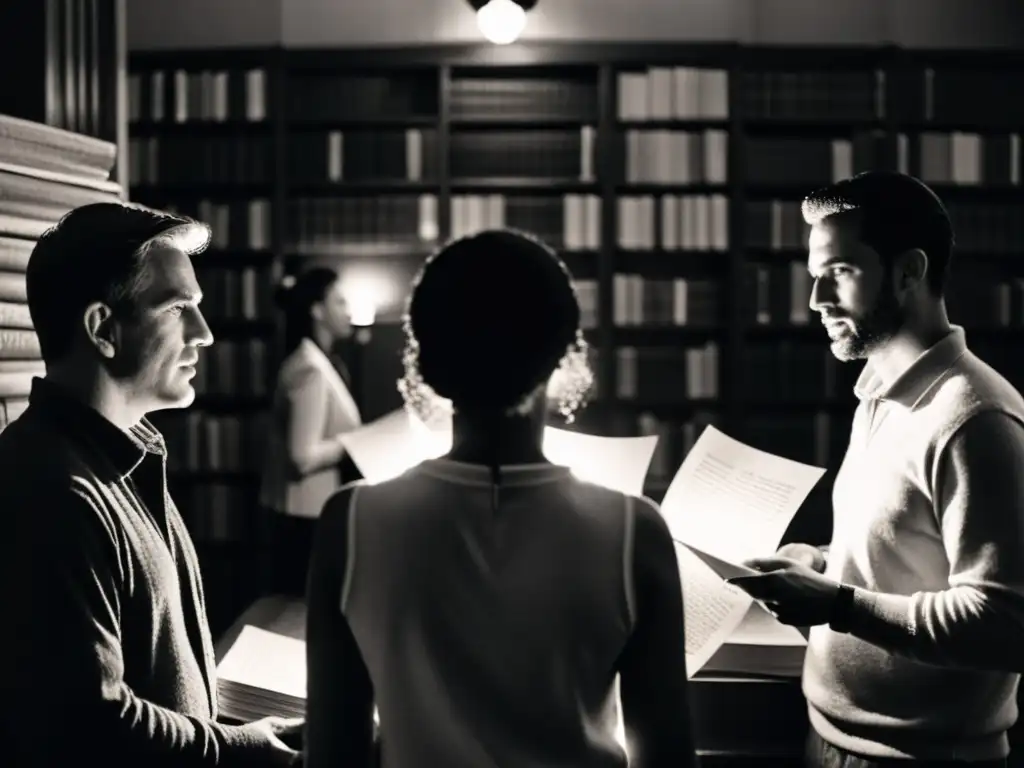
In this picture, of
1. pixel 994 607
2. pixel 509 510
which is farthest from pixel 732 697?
pixel 509 510

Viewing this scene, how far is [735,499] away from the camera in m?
1.29

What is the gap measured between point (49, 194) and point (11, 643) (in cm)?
64

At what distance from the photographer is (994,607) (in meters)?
1.07

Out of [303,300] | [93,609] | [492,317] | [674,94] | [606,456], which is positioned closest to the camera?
[492,317]

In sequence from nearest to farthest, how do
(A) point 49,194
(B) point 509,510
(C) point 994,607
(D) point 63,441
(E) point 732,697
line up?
(B) point 509,510 < (D) point 63,441 < (C) point 994,607 < (A) point 49,194 < (E) point 732,697

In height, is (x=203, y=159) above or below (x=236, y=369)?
above

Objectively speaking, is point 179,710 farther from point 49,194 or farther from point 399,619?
point 49,194

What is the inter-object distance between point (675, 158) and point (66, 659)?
3742mm

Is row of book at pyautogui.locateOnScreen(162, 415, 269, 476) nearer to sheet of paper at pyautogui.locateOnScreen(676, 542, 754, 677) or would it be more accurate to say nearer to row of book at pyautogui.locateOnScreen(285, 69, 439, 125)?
row of book at pyautogui.locateOnScreen(285, 69, 439, 125)

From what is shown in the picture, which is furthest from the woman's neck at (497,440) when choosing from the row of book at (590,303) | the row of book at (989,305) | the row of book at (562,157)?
the row of book at (989,305)

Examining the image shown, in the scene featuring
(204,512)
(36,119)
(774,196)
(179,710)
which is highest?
(774,196)

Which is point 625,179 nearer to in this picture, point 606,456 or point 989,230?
point 989,230

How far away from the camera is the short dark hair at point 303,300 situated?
3.44 metres

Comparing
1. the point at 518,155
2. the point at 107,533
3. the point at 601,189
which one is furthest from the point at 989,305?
the point at 107,533
